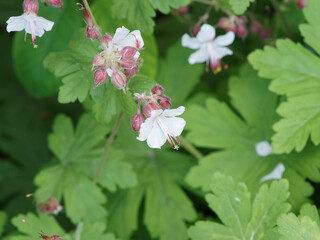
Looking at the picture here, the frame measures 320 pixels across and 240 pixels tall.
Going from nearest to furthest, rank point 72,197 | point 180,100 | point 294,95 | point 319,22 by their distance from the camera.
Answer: point 319,22 < point 294,95 < point 72,197 < point 180,100

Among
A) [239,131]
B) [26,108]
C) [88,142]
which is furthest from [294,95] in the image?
[26,108]

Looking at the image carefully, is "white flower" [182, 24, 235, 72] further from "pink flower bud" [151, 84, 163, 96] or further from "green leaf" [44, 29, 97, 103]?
"pink flower bud" [151, 84, 163, 96]

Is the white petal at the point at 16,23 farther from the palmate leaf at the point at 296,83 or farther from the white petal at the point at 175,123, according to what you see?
the palmate leaf at the point at 296,83

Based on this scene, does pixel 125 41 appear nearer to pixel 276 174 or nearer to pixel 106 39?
pixel 106 39

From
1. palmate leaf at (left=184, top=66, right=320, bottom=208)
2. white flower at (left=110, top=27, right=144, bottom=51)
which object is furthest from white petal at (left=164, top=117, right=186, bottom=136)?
palmate leaf at (left=184, top=66, right=320, bottom=208)

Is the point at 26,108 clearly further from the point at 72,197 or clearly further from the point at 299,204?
the point at 299,204

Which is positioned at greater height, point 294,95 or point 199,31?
point 199,31

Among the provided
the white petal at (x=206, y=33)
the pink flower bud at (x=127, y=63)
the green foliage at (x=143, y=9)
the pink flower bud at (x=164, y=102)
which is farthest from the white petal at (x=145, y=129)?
the white petal at (x=206, y=33)
